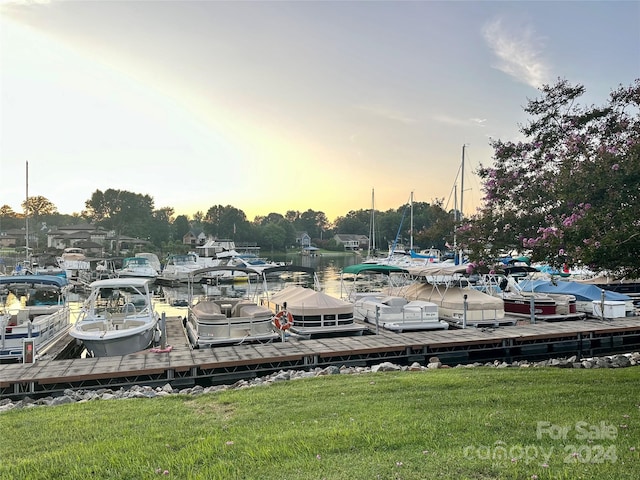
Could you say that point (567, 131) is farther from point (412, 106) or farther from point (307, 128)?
point (307, 128)

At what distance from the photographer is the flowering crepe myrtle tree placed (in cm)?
712

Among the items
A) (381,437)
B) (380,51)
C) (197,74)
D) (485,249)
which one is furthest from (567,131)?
(197,74)

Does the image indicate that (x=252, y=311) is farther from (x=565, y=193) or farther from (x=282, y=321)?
(x=565, y=193)

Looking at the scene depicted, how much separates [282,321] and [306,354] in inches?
93.0

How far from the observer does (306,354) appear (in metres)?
13.2

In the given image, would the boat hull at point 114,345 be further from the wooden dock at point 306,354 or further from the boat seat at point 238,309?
the boat seat at point 238,309

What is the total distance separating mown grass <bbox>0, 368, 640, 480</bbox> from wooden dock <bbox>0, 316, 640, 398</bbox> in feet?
9.53

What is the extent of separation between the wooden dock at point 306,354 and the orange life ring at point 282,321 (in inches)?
23.2

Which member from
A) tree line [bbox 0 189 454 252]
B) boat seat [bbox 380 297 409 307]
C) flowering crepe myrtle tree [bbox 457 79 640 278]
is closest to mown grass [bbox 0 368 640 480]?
flowering crepe myrtle tree [bbox 457 79 640 278]

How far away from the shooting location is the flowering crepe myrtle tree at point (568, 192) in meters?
7.12

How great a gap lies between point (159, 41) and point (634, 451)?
47.4 feet

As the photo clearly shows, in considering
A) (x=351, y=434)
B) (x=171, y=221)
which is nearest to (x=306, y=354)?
(x=351, y=434)

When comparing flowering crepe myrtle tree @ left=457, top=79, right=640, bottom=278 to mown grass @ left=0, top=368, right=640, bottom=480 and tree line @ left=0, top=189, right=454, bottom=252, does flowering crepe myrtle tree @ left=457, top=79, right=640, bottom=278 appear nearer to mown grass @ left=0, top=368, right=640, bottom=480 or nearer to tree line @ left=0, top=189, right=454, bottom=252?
mown grass @ left=0, top=368, right=640, bottom=480

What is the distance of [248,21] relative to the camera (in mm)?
14773
